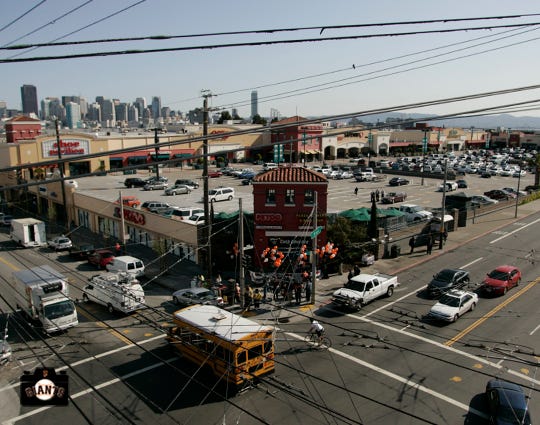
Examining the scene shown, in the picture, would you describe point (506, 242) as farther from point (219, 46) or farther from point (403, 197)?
point (219, 46)

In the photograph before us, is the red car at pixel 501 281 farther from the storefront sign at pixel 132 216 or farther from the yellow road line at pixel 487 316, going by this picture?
the storefront sign at pixel 132 216

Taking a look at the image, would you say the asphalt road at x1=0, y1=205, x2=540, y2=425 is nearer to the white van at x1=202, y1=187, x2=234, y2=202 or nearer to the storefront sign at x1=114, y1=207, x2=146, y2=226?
the storefront sign at x1=114, y1=207, x2=146, y2=226

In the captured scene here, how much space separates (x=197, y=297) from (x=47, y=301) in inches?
278

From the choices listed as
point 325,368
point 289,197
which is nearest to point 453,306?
point 325,368

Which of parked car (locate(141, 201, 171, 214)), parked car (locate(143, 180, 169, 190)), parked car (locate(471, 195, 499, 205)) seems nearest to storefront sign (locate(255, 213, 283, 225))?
parked car (locate(141, 201, 171, 214))

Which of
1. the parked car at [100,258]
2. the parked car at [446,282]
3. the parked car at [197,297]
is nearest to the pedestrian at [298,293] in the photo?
the parked car at [197,297]

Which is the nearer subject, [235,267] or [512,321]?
[512,321]

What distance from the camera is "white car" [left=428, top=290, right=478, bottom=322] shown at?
21766 mm

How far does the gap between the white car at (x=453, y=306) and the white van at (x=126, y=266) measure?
1789cm

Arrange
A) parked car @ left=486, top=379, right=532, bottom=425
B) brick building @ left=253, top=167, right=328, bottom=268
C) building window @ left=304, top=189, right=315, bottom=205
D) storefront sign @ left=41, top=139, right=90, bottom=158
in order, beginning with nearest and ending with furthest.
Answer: parked car @ left=486, top=379, right=532, bottom=425 → brick building @ left=253, top=167, right=328, bottom=268 → building window @ left=304, top=189, right=315, bottom=205 → storefront sign @ left=41, top=139, right=90, bottom=158

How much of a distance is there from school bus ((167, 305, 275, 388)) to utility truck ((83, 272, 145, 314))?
5.69 m

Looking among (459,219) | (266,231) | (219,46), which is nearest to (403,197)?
(459,219)

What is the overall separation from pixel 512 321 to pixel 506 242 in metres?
17.5

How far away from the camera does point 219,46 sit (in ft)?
18.6
